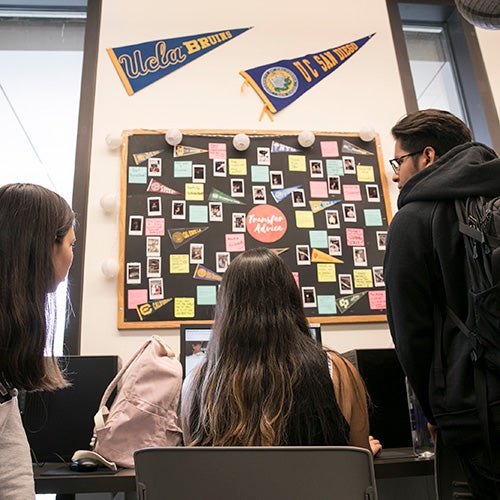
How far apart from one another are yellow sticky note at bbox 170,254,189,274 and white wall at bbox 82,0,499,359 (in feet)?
0.83

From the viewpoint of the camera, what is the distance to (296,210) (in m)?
2.40

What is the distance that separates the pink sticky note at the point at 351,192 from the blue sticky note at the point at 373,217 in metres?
0.08

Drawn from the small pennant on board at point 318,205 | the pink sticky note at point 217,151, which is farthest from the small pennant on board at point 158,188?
the small pennant on board at point 318,205

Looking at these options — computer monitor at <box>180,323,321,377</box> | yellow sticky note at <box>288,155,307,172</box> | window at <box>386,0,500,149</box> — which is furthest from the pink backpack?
window at <box>386,0,500,149</box>

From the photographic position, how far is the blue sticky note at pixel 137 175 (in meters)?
2.36

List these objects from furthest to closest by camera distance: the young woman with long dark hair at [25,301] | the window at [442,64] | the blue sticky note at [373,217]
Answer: the window at [442,64] < the blue sticky note at [373,217] < the young woman with long dark hair at [25,301]

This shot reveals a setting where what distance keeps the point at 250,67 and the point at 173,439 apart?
76.3 inches

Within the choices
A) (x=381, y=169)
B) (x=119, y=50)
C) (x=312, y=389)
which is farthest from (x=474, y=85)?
(x=312, y=389)

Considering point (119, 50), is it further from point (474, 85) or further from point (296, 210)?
point (474, 85)

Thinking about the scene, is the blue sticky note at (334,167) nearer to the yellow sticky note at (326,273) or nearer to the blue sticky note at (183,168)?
the yellow sticky note at (326,273)

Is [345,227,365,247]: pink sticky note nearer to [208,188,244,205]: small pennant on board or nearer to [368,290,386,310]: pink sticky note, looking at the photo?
[368,290,386,310]: pink sticky note

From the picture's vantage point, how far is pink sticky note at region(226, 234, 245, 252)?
230 centimetres

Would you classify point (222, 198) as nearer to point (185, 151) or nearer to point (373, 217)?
point (185, 151)

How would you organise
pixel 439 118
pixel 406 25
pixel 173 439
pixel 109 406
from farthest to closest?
pixel 406 25
pixel 109 406
pixel 173 439
pixel 439 118
